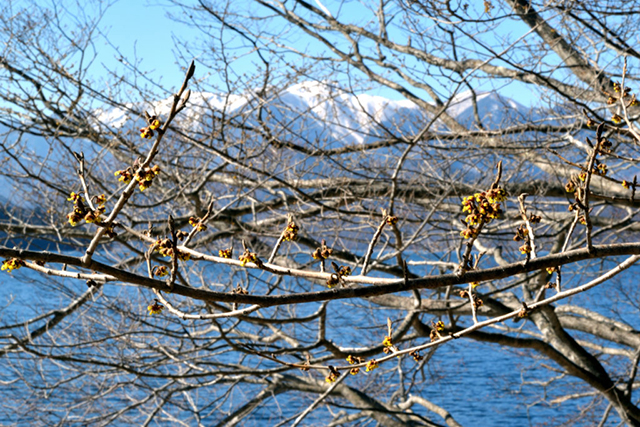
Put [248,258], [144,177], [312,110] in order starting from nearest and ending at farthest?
[144,177] < [248,258] < [312,110]

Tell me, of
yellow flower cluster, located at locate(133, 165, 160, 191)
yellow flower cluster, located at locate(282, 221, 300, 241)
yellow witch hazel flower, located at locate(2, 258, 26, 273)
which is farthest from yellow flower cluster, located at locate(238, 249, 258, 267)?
yellow witch hazel flower, located at locate(2, 258, 26, 273)

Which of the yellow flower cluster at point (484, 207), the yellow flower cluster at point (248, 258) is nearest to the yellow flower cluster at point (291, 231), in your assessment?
the yellow flower cluster at point (248, 258)

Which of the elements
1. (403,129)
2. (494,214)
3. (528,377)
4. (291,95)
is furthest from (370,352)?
(528,377)

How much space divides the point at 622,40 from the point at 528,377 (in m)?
21.3

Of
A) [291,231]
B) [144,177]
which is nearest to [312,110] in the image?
[291,231]

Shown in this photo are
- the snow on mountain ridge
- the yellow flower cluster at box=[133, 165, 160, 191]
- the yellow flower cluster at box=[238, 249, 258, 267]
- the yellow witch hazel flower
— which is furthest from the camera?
the snow on mountain ridge

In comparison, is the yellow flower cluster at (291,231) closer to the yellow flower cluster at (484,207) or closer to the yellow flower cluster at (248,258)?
the yellow flower cluster at (248,258)

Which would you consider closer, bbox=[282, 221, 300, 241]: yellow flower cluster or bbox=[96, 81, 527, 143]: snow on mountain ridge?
bbox=[282, 221, 300, 241]: yellow flower cluster

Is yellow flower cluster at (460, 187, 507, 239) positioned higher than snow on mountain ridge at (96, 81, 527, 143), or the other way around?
snow on mountain ridge at (96, 81, 527, 143)

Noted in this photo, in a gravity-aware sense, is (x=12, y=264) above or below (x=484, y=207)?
below

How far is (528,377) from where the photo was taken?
81.3ft

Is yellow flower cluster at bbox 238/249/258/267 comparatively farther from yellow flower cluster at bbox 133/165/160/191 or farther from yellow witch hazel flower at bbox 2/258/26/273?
yellow witch hazel flower at bbox 2/258/26/273

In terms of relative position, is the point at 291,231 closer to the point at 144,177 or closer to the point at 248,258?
the point at 248,258

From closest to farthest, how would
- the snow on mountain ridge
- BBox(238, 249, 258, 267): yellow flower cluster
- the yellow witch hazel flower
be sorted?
the yellow witch hazel flower < BBox(238, 249, 258, 267): yellow flower cluster < the snow on mountain ridge
